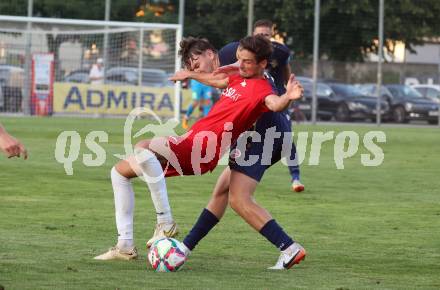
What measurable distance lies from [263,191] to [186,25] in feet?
104

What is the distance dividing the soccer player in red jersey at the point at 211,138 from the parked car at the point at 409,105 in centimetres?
3837

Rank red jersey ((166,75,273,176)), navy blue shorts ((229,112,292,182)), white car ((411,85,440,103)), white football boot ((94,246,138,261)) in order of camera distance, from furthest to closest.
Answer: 1. white car ((411,85,440,103))
2. white football boot ((94,246,138,261))
3. navy blue shorts ((229,112,292,182))
4. red jersey ((166,75,273,176))

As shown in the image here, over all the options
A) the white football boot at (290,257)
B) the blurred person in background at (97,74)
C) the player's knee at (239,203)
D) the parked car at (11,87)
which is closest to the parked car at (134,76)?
the blurred person in background at (97,74)

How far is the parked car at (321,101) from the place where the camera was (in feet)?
147

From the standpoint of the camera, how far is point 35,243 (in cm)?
988

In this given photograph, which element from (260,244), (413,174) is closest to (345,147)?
(413,174)

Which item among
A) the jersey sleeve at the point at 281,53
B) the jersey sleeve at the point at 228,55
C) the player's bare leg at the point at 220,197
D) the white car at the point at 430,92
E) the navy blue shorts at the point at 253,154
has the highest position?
the jersey sleeve at the point at 228,55

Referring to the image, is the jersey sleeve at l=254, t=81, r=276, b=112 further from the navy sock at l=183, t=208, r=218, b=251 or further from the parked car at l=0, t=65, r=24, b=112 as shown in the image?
the parked car at l=0, t=65, r=24, b=112

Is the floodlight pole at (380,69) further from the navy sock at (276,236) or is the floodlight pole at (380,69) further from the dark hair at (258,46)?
the dark hair at (258,46)

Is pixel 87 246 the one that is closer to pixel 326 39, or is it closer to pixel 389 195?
pixel 389 195

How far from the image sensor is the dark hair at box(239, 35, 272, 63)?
334 inches

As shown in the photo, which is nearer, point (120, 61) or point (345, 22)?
point (120, 61)

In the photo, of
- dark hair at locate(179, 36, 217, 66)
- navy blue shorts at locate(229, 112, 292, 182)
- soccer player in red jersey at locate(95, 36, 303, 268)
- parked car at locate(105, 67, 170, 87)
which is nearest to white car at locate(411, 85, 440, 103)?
parked car at locate(105, 67, 170, 87)

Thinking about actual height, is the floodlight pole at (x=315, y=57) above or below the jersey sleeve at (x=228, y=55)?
below
